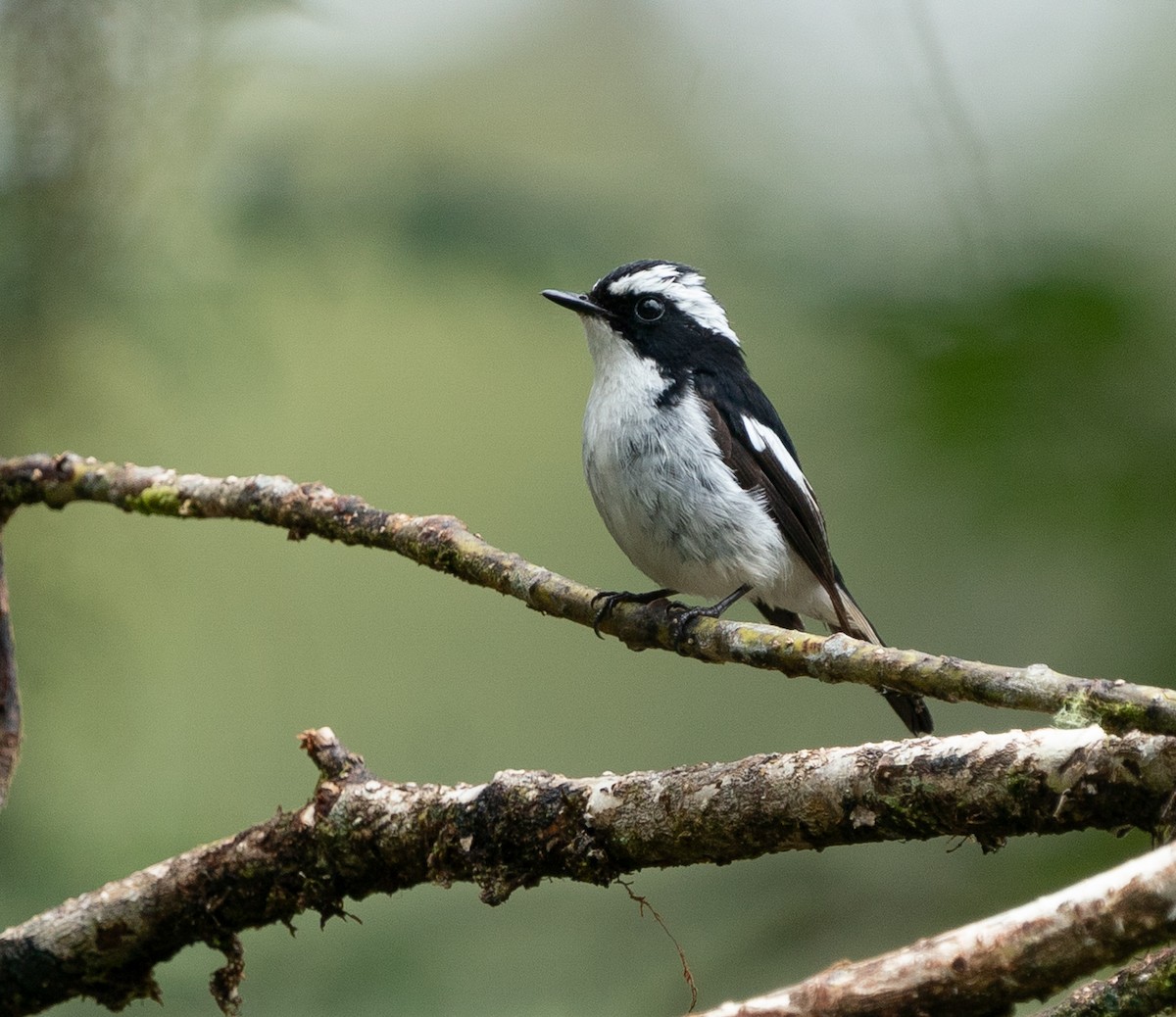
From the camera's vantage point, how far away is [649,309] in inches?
173

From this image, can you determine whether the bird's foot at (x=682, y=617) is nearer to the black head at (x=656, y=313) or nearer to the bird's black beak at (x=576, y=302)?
the black head at (x=656, y=313)

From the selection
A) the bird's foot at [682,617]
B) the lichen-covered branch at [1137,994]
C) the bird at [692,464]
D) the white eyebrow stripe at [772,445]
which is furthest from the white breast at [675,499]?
the lichen-covered branch at [1137,994]

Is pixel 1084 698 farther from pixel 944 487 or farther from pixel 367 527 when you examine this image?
pixel 367 527

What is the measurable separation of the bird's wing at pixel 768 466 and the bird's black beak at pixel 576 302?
45 cm

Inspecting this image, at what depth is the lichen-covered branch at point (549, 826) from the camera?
205 cm

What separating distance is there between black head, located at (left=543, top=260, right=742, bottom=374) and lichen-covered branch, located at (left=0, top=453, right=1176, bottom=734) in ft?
3.88

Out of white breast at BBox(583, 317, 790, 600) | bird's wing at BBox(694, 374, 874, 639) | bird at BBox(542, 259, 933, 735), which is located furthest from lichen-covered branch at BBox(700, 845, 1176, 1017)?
bird's wing at BBox(694, 374, 874, 639)

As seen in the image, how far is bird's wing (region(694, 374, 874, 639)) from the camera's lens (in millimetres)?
4047

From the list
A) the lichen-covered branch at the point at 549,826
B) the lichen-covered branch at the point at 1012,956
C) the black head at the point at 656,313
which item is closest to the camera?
the lichen-covered branch at the point at 1012,956

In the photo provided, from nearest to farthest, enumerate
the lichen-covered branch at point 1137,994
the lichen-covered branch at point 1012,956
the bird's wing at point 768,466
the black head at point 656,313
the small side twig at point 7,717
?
the lichen-covered branch at point 1012,956, the lichen-covered branch at point 1137,994, the small side twig at point 7,717, the bird's wing at point 768,466, the black head at point 656,313

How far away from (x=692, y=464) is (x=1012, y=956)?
2.51 meters

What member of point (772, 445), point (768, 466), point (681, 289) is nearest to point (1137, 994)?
point (768, 466)

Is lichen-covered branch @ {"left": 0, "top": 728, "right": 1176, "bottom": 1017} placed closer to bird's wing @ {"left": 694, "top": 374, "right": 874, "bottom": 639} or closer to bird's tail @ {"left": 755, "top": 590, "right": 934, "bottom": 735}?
bird's tail @ {"left": 755, "top": 590, "right": 934, "bottom": 735}

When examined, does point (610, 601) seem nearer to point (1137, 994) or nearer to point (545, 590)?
point (545, 590)
